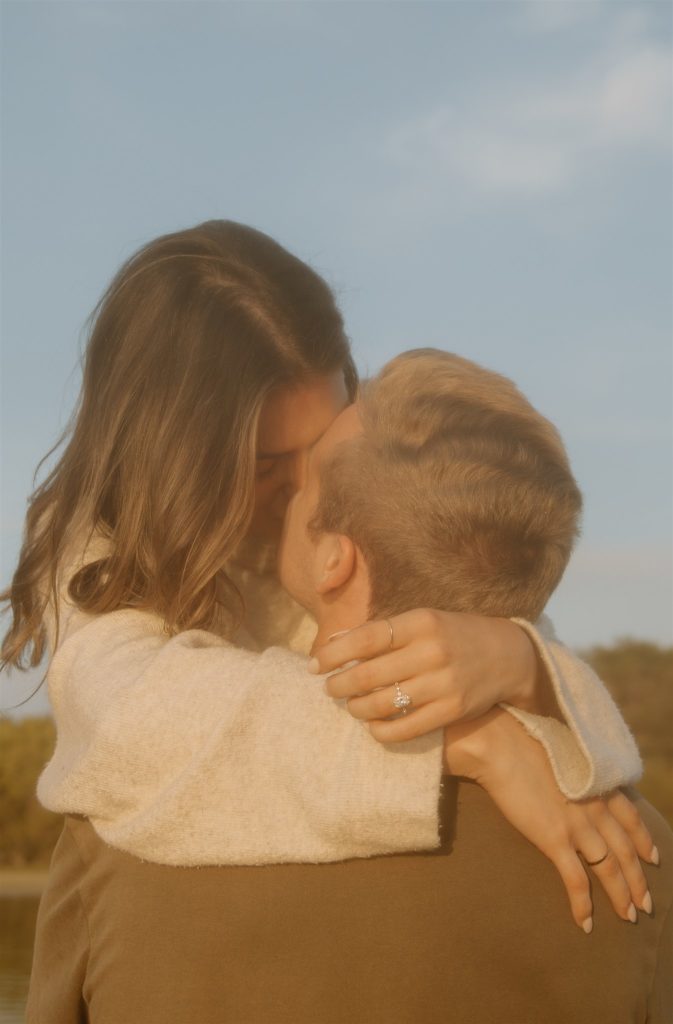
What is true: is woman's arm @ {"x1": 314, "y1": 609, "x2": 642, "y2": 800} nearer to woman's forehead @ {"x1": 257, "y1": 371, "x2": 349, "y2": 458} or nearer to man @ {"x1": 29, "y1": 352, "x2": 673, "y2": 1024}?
man @ {"x1": 29, "y1": 352, "x2": 673, "y2": 1024}

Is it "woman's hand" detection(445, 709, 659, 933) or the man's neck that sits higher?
the man's neck

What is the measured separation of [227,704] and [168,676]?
0.14 meters

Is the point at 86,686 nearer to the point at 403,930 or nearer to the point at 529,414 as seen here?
the point at 403,930

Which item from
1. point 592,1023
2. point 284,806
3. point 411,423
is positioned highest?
point 411,423

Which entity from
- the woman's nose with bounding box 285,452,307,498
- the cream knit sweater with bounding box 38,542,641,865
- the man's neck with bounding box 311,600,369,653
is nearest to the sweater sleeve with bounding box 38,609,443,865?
the cream knit sweater with bounding box 38,542,641,865

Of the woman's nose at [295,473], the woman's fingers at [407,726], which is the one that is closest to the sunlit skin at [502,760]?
the woman's fingers at [407,726]

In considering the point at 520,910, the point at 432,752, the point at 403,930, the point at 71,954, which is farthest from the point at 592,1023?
the point at 71,954

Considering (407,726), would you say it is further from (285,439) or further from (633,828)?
(285,439)

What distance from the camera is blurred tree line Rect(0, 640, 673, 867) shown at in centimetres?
316

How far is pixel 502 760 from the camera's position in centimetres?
178

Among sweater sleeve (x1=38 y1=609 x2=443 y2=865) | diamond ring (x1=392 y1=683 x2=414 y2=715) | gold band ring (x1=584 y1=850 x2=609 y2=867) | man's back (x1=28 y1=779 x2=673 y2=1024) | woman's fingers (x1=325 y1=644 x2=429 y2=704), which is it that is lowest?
man's back (x1=28 y1=779 x2=673 y2=1024)

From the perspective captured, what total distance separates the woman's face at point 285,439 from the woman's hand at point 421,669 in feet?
2.51

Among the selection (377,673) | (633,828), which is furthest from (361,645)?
(633,828)

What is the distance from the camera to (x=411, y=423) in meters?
2.03
